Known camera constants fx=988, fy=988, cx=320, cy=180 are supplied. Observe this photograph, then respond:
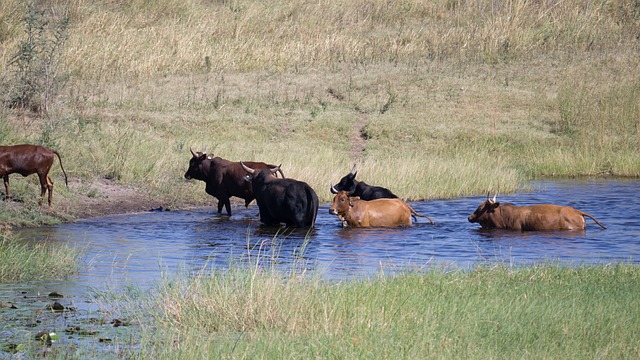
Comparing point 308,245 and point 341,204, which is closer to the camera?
point 308,245

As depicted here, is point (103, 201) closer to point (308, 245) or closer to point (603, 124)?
point (308, 245)

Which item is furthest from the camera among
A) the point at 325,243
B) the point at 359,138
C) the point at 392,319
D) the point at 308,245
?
the point at 359,138

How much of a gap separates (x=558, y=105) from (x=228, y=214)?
1311 centimetres

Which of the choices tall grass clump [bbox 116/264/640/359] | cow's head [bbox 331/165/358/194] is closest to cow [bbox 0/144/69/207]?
cow's head [bbox 331/165/358/194]

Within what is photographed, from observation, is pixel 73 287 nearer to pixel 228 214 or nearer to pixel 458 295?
pixel 458 295

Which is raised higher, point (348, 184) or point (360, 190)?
point (348, 184)

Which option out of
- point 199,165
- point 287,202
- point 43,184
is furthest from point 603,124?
point 43,184

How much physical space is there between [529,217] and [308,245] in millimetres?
3428

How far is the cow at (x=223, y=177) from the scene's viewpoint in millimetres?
16844

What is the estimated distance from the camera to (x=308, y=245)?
534 inches

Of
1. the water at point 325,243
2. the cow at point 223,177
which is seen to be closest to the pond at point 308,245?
the water at point 325,243

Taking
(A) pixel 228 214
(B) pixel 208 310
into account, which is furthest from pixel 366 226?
(B) pixel 208 310

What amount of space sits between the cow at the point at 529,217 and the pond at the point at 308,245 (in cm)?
20

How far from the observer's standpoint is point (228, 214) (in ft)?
55.2
